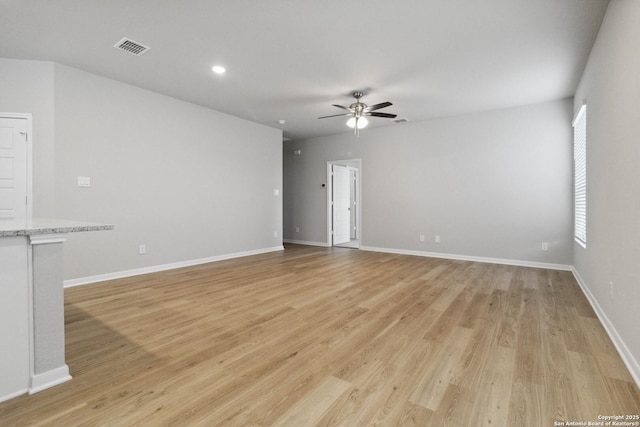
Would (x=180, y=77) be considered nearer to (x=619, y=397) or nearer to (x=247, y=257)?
(x=247, y=257)

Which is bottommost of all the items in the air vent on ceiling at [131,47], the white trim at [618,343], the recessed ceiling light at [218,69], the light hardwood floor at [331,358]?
the light hardwood floor at [331,358]

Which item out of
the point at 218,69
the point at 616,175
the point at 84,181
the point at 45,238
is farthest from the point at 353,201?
the point at 45,238

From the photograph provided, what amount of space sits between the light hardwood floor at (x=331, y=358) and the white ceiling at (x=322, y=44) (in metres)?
2.76

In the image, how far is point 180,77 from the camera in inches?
159

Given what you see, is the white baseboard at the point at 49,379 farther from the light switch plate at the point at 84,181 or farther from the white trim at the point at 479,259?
the white trim at the point at 479,259

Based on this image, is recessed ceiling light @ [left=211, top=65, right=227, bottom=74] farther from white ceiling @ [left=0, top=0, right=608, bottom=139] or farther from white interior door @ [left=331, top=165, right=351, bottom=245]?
white interior door @ [left=331, top=165, right=351, bottom=245]

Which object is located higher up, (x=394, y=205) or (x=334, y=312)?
(x=394, y=205)

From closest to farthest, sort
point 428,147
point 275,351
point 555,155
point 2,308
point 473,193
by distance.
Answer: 1. point 2,308
2. point 275,351
3. point 555,155
4. point 473,193
5. point 428,147

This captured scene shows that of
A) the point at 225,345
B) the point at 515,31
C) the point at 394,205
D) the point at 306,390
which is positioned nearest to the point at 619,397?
the point at 306,390

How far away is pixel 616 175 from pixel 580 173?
220cm

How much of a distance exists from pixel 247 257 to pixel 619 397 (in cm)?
532

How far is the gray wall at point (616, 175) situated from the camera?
189cm

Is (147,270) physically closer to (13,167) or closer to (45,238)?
(13,167)

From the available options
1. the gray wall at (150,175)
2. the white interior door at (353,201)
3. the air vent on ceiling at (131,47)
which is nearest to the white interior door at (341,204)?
the white interior door at (353,201)
